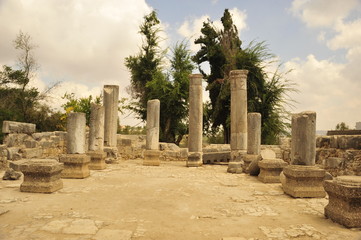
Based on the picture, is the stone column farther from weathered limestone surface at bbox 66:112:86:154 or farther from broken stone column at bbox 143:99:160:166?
weathered limestone surface at bbox 66:112:86:154

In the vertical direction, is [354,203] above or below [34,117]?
below

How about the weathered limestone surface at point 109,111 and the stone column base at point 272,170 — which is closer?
the stone column base at point 272,170

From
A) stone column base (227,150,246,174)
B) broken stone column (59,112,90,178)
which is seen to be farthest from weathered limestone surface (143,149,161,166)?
broken stone column (59,112,90,178)

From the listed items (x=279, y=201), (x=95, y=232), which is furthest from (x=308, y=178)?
(x=95, y=232)

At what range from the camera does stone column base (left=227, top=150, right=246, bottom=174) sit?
9.67m

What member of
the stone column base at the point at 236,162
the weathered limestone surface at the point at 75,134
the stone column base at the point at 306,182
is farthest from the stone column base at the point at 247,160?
the weathered limestone surface at the point at 75,134

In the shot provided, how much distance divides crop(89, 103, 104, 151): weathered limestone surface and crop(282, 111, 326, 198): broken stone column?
6459 mm

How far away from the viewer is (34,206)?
4.95 metres

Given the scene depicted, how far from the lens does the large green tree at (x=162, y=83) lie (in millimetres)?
20125

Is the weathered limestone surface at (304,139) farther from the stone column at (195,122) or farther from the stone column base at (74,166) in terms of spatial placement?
the stone column at (195,122)

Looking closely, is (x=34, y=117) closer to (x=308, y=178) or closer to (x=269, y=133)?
(x=269, y=133)

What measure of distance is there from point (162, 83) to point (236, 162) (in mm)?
11670

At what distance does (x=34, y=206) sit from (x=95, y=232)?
1.83 meters

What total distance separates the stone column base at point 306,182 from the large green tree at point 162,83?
1418 centimetres
